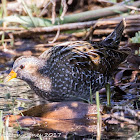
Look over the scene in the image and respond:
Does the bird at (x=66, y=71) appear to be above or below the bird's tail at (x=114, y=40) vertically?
below

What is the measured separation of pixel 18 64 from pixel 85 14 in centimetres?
328

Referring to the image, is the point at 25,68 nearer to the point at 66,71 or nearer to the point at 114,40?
the point at 66,71

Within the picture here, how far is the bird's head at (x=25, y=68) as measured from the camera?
509cm

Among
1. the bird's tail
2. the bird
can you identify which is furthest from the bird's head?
the bird's tail

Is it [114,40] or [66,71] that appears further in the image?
[114,40]

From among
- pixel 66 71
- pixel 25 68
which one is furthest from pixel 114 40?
pixel 25 68

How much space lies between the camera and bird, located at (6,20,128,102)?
16.4 feet

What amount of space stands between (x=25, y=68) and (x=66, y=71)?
0.59 m

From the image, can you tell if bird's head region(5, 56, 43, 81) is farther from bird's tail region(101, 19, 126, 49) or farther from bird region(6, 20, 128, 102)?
bird's tail region(101, 19, 126, 49)

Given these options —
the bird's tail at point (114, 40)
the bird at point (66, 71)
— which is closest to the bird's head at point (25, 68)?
the bird at point (66, 71)

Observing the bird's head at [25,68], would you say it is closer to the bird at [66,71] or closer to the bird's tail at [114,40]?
the bird at [66,71]

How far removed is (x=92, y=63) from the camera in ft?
17.2

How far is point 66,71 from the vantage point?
5004 millimetres

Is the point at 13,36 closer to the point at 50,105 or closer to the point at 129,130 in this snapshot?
the point at 50,105
